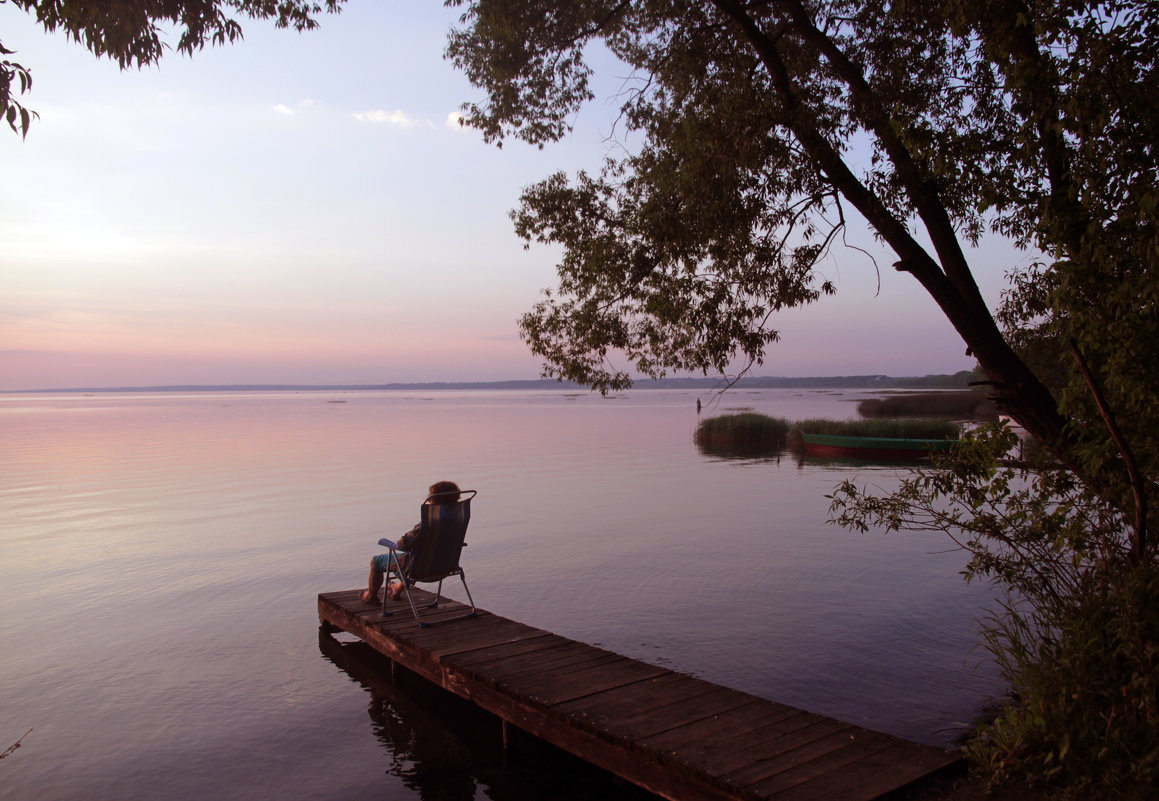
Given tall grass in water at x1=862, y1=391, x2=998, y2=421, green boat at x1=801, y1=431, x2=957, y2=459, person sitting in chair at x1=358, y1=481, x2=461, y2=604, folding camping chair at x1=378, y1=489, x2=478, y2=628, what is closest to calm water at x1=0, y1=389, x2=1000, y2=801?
person sitting in chair at x1=358, y1=481, x2=461, y2=604

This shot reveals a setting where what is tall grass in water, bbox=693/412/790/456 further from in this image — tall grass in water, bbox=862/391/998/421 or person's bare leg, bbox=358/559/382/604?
person's bare leg, bbox=358/559/382/604

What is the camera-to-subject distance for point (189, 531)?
16.8 meters

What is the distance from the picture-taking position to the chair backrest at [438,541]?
26.7ft

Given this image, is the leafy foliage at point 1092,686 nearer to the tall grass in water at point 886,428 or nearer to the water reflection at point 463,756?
the water reflection at point 463,756

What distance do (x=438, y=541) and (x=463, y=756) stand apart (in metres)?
2.21

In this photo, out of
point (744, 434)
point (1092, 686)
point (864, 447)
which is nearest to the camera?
point (1092, 686)

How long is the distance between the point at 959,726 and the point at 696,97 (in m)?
6.80

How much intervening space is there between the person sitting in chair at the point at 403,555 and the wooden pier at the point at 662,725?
35.1 inches

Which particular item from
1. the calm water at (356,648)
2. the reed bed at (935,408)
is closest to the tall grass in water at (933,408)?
the reed bed at (935,408)

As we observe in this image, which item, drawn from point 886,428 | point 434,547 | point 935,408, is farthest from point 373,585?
point 935,408

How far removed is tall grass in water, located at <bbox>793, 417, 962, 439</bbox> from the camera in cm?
3366

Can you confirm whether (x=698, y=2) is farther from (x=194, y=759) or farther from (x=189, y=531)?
(x=189, y=531)

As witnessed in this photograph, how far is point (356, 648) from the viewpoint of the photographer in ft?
31.6

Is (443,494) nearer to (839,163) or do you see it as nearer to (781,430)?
(839,163)
